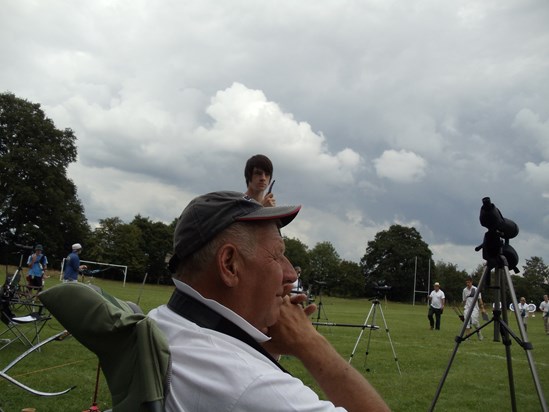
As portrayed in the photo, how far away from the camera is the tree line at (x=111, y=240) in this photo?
5344cm

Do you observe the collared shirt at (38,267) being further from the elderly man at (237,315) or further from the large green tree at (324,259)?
the large green tree at (324,259)

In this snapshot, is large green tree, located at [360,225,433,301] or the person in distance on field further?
large green tree, located at [360,225,433,301]

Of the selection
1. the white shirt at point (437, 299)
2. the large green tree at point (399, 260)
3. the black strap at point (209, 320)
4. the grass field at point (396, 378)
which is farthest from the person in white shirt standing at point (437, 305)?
the large green tree at point (399, 260)

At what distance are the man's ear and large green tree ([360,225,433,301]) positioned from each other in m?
103

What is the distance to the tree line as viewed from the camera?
53.4m

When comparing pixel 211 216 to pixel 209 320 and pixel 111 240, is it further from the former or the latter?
pixel 111 240

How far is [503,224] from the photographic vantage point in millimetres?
4484

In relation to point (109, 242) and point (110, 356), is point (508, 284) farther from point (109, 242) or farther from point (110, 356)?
point (109, 242)

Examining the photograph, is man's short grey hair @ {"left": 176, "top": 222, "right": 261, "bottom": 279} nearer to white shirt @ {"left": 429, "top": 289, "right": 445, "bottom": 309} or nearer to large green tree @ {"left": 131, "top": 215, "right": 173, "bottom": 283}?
white shirt @ {"left": 429, "top": 289, "right": 445, "bottom": 309}

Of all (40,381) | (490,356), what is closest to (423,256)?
(490,356)

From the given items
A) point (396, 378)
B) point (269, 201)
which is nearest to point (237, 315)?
point (269, 201)

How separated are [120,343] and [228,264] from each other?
0.44m

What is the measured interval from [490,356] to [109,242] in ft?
308

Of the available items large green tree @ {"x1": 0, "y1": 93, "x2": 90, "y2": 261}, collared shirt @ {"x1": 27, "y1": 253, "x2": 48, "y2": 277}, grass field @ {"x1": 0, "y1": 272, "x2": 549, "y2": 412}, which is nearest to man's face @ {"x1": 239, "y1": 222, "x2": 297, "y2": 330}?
grass field @ {"x1": 0, "y1": 272, "x2": 549, "y2": 412}
